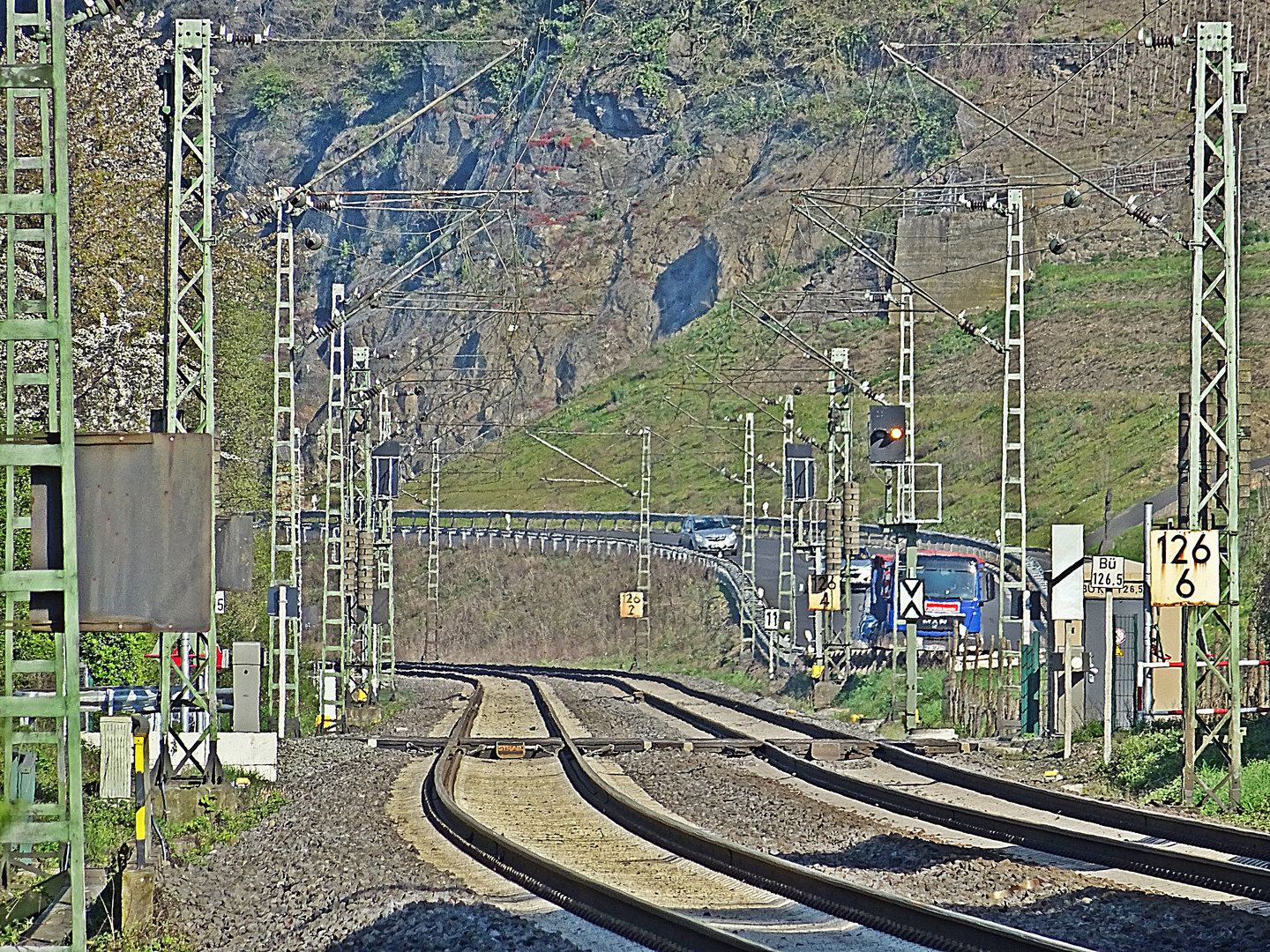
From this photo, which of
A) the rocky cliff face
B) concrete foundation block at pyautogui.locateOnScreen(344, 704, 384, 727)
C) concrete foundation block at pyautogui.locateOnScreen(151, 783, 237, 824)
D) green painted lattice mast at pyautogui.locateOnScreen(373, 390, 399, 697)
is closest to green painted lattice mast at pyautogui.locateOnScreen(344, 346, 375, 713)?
concrete foundation block at pyautogui.locateOnScreen(344, 704, 384, 727)

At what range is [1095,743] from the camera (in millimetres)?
30734

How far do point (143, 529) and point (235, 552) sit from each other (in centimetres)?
1056

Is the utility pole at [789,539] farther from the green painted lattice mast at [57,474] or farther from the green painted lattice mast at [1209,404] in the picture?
the green painted lattice mast at [57,474]

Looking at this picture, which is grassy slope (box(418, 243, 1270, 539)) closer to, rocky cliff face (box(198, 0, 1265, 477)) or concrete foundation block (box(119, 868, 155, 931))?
rocky cliff face (box(198, 0, 1265, 477))

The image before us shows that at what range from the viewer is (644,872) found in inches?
722

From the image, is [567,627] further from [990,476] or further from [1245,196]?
[1245,196]

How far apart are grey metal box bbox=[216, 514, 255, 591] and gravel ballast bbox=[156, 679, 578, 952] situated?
8.94 feet

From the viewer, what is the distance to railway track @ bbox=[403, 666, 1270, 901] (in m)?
17.4

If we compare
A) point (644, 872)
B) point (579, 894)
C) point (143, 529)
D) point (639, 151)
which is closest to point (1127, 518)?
point (644, 872)

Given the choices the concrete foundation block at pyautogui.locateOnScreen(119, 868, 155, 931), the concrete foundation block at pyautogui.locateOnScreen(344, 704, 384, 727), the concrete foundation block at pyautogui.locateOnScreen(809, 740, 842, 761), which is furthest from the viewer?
the concrete foundation block at pyautogui.locateOnScreen(344, 704, 384, 727)

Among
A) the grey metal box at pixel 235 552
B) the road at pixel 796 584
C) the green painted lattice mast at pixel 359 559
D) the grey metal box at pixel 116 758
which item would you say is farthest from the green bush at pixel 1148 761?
the road at pixel 796 584

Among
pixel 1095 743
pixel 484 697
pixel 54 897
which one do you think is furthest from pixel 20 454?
pixel 484 697

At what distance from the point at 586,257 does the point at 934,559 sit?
67751mm

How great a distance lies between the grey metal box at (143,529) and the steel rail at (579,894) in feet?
13.7
